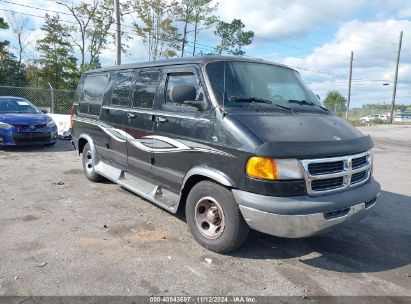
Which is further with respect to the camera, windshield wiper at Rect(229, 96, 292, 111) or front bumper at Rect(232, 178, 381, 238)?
windshield wiper at Rect(229, 96, 292, 111)

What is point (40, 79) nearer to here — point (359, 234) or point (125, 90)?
point (125, 90)

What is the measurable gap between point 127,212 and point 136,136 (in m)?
1.14

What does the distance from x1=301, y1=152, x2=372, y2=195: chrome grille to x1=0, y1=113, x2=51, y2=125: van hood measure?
9.08 meters

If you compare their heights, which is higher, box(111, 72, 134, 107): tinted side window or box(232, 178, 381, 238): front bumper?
box(111, 72, 134, 107): tinted side window

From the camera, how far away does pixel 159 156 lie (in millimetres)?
4887

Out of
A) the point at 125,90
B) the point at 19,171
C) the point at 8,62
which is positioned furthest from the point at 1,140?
the point at 8,62

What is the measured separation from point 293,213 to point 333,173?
661mm

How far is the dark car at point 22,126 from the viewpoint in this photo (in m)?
10.1

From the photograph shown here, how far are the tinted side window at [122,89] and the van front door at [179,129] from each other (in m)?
1.02

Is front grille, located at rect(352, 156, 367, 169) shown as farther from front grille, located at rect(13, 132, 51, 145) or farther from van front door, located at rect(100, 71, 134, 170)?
front grille, located at rect(13, 132, 51, 145)

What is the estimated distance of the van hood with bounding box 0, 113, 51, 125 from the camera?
10.1 m

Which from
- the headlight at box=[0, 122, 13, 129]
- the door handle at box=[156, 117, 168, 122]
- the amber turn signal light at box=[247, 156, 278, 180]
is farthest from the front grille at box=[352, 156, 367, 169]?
the headlight at box=[0, 122, 13, 129]

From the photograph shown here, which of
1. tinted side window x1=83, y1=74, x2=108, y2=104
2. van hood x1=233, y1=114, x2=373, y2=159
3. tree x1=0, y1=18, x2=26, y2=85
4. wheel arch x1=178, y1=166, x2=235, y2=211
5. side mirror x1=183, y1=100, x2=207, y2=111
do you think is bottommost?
wheel arch x1=178, y1=166, x2=235, y2=211

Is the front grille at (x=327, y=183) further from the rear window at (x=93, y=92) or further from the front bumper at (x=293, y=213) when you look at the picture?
the rear window at (x=93, y=92)
